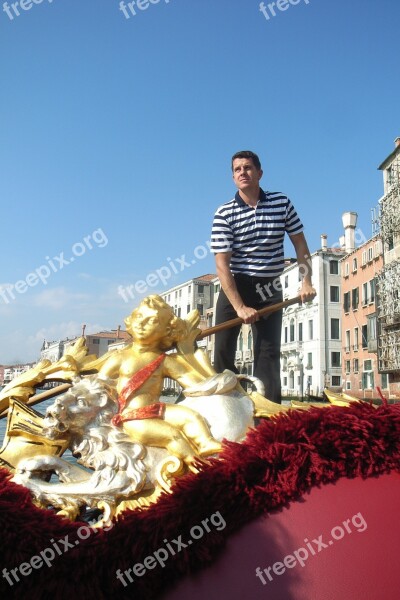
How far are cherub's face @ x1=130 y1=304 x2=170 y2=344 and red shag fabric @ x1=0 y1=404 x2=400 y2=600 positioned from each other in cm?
45

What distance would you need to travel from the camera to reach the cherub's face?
5.02 ft

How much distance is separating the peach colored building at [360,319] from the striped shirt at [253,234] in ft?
66.0

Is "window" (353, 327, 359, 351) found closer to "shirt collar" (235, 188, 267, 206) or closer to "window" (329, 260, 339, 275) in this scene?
"window" (329, 260, 339, 275)

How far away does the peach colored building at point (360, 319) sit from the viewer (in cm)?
2228

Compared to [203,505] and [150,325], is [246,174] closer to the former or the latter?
[150,325]

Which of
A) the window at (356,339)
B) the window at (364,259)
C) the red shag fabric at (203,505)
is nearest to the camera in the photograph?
the red shag fabric at (203,505)

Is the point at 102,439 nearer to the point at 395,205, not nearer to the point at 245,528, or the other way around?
the point at 245,528

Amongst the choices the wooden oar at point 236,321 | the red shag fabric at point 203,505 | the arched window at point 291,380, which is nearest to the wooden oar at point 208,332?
the wooden oar at point 236,321

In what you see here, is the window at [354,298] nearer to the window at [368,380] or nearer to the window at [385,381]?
the window at [368,380]

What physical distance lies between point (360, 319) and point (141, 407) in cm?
2338

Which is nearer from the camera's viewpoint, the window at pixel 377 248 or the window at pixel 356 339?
the window at pixel 377 248

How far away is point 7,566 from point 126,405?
0.50 m

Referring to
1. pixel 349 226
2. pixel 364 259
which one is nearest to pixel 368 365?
pixel 364 259

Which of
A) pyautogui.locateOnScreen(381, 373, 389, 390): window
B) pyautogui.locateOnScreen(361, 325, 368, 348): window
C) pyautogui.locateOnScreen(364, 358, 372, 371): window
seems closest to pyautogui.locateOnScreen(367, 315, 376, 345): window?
pyautogui.locateOnScreen(361, 325, 368, 348): window
